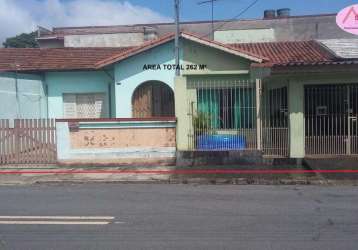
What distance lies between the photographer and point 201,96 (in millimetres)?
16750

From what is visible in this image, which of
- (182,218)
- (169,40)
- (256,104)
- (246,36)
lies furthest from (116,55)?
(246,36)

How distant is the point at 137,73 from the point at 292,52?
588cm

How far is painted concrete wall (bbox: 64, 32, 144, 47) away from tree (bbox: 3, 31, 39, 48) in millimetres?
34438

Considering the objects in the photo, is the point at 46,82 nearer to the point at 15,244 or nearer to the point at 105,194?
the point at 105,194

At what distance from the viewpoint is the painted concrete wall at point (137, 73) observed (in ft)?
61.3

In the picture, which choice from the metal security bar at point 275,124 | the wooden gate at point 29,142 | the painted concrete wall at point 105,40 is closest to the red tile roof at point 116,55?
the metal security bar at point 275,124

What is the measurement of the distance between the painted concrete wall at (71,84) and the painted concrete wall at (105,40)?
1302cm

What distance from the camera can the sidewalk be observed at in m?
12.4

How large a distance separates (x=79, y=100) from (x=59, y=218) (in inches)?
566

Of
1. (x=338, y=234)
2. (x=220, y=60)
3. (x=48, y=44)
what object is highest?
(x=48, y=44)

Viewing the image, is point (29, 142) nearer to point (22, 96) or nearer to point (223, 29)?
point (22, 96)

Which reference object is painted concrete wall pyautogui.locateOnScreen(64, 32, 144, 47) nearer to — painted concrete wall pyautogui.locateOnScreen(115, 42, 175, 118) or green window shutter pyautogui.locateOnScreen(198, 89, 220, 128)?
painted concrete wall pyautogui.locateOnScreen(115, 42, 175, 118)

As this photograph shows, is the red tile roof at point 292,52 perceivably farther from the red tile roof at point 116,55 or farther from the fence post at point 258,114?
the fence post at point 258,114

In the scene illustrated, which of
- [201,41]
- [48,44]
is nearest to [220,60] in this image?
[201,41]
